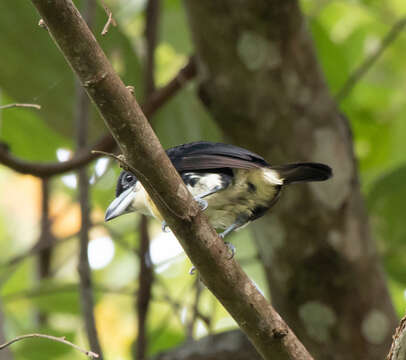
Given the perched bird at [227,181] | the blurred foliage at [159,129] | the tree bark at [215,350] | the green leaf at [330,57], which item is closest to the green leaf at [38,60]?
the blurred foliage at [159,129]

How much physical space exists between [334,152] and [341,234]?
0.36 m

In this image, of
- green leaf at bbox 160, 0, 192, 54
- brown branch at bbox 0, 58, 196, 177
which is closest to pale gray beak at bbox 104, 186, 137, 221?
brown branch at bbox 0, 58, 196, 177

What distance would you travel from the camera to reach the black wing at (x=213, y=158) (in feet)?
7.32

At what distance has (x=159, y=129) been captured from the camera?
3664 millimetres

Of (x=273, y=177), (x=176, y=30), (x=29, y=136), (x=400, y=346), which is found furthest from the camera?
(x=176, y=30)

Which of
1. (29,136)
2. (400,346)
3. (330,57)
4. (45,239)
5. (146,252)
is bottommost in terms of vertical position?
(400,346)

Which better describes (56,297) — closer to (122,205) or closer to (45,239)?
(45,239)

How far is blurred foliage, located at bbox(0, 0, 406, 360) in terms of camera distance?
3363 millimetres

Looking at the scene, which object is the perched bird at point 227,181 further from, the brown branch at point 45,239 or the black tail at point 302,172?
the brown branch at point 45,239

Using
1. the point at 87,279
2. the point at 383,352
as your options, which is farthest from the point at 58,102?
the point at 383,352

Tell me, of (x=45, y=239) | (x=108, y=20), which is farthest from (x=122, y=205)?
(x=45, y=239)

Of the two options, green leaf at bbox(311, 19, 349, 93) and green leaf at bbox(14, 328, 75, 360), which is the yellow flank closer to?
green leaf at bbox(14, 328, 75, 360)

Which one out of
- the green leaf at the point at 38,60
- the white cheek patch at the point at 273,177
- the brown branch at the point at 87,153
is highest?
the green leaf at the point at 38,60

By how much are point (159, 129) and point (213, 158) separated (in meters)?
1.44
